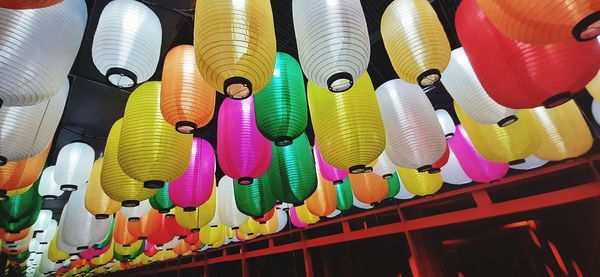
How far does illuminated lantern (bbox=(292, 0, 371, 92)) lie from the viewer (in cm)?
117

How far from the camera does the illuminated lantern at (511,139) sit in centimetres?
186

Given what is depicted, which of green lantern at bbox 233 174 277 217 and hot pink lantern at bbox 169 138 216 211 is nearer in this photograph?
hot pink lantern at bbox 169 138 216 211

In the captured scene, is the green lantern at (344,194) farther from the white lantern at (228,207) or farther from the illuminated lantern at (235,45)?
the illuminated lantern at (235,45)

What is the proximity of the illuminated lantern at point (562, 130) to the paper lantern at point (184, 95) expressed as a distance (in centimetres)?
214

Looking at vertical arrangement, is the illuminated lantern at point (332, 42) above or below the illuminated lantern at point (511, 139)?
above

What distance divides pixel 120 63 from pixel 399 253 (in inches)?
255

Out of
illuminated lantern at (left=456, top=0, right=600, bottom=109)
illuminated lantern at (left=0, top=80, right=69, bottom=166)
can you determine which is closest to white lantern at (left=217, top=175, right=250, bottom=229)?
illuminated lantern at (left=0, top=80, right=69, bottom=166)

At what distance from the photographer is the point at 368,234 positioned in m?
4.95

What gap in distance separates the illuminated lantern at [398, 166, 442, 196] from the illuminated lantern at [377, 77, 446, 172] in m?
0.74

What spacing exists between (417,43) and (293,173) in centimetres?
113

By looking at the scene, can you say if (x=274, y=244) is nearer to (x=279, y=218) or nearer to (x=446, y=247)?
(x=279, y=218)

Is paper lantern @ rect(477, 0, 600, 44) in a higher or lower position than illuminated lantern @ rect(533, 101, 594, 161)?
higher

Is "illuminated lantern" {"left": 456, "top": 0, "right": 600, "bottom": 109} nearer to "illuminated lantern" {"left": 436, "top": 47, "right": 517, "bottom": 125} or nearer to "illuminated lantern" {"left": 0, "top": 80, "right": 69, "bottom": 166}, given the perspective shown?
"illuminated lantern" {"left": 436, "top": 47, "right": 517, "bottom": 125}

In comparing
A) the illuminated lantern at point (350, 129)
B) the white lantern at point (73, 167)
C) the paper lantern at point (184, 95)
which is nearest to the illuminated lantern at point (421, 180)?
the illuminated lantern at point (350, 129)
